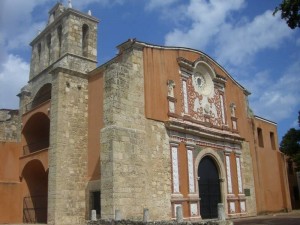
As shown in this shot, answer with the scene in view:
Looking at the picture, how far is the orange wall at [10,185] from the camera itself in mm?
20250

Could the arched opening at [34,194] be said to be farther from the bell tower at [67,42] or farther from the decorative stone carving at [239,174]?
the decorative stone carving at [239,174]

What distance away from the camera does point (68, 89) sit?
19312mm

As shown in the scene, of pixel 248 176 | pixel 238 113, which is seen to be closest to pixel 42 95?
pixel 238 113

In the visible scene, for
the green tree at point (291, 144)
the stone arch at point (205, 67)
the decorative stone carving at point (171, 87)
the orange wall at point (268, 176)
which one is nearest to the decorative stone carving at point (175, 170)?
the decorative stone carving at point (171, 87)

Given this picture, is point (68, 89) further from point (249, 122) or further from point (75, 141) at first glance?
point (249, 122)

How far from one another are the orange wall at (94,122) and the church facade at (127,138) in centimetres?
5

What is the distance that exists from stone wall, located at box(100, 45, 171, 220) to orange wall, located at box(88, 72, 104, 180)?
2037mm

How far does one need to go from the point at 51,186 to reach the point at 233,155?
1094 cm

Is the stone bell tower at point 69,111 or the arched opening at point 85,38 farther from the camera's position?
the arched opening at point 85,38

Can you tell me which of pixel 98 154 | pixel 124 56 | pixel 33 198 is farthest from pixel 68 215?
pixel 124 56

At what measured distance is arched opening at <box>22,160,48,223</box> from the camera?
20.9 meters

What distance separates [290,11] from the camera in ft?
26.3

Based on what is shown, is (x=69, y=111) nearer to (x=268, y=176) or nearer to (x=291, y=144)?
(x=268, y=176)

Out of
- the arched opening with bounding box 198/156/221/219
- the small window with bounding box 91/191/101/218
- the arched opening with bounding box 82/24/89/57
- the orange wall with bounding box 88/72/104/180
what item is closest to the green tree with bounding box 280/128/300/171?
the arched opening with bounding box 198/156/221/219
